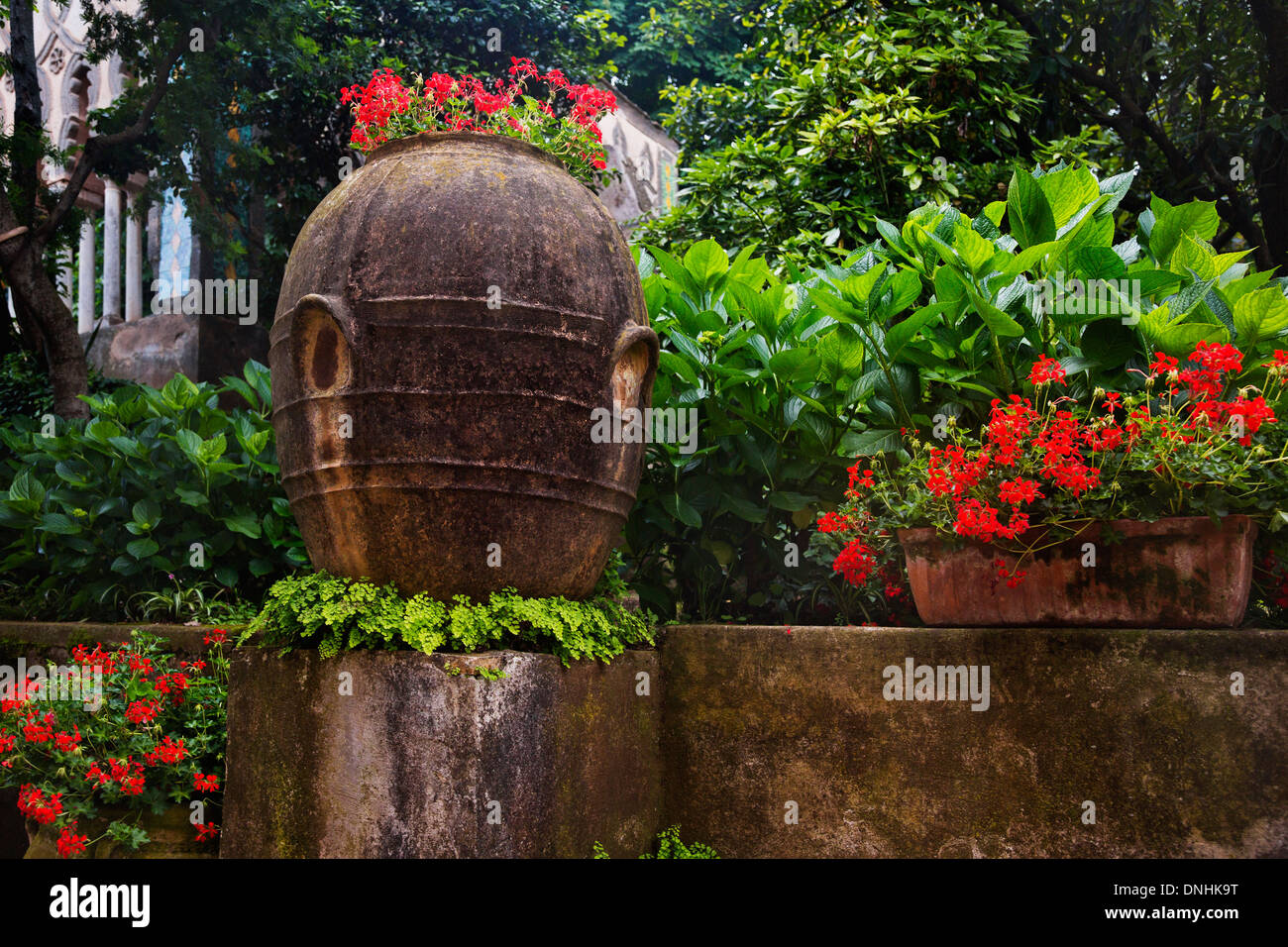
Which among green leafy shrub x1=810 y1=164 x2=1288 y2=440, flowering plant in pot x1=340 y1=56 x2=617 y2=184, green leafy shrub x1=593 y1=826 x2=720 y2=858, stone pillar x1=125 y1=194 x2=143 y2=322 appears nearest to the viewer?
green leafy shrub x1=810 y1=164 x2=1288 y2=440

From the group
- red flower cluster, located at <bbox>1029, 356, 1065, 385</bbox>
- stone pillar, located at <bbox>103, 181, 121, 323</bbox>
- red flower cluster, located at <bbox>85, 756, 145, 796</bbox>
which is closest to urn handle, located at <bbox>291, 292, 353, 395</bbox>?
red flower cluster, located at <bbox>85, 756, 145, 796</bbox>

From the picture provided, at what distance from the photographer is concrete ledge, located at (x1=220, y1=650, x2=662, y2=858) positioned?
8.00 ft

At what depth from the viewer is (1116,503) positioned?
269 cm

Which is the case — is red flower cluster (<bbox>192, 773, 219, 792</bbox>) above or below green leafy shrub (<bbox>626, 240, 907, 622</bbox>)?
below

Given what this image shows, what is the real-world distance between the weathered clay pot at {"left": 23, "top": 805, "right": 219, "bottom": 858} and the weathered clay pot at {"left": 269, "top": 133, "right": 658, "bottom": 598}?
1032mm

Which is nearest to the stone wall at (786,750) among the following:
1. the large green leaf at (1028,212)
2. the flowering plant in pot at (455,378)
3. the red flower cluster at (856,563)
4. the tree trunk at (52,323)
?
the red flower cluster at (856,563)

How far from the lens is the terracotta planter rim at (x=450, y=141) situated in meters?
2.98

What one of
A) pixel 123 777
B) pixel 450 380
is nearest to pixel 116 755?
pixel 123 777

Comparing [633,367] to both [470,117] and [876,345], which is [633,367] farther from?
[470,117]

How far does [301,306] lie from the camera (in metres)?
2.66

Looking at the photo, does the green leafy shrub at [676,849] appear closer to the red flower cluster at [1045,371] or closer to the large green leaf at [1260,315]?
the red flower cluster at [1045,371]

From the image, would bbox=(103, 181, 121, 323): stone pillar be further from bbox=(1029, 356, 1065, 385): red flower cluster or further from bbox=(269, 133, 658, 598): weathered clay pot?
bbox=(1029, 356, 1065, 385): red flower cluster

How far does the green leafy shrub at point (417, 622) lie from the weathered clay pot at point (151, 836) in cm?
77
